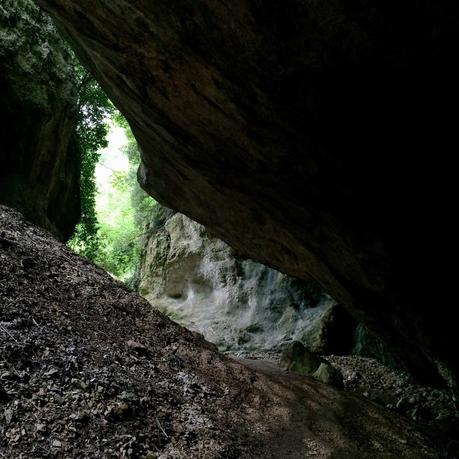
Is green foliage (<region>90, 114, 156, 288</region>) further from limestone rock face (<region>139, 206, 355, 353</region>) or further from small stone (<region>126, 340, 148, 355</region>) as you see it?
small stone (<region>126, 340, 148, 355</region>)

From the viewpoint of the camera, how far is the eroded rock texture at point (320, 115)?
388cm

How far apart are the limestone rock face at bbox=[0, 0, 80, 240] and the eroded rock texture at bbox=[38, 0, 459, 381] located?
3.36 m

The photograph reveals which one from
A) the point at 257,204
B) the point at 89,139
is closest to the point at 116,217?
the point at 89,139

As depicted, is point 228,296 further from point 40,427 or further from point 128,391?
point 40,427

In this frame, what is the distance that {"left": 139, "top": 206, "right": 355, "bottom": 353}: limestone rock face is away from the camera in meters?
11.7

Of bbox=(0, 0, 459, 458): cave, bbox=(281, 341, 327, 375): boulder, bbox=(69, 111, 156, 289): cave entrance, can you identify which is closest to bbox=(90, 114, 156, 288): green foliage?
bbox=(69, 111, 156, 289): cave entrance

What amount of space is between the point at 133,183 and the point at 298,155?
52.3 ft

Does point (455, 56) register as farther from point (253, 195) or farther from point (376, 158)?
point (253, 195)

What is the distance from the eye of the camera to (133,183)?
2047 cm

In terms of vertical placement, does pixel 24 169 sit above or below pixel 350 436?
above

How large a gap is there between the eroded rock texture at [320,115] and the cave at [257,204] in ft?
0.07

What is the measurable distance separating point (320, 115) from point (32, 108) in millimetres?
7497

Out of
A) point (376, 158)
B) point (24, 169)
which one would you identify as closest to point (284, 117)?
point (376, 158)

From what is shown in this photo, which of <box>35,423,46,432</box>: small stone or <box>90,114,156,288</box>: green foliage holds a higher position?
<box>90,114,156,288</box>: green foliage
